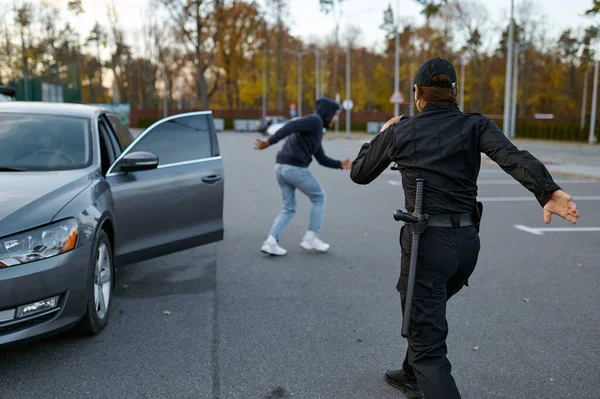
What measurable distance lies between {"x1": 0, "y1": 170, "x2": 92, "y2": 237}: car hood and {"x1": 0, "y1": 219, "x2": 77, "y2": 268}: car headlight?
0.14ft

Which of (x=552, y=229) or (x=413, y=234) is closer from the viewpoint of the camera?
(x=413, y=234)

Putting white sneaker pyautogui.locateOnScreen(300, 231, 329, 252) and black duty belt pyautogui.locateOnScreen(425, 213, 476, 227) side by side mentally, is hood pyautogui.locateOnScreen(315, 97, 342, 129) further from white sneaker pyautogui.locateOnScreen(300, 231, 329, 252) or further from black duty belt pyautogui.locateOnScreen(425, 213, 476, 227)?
black duty belt pyautogui.locateOnScreen(425, 213, 476, 227)

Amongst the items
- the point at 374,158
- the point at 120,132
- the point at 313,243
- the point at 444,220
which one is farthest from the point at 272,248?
the point at 444,220

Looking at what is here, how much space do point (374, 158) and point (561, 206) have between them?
883 millimetres

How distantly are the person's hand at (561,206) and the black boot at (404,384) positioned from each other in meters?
1.29

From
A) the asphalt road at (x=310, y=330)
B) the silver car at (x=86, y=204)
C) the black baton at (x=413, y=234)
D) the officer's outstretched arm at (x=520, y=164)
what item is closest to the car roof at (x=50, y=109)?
the silver car at (x=86, y=204)

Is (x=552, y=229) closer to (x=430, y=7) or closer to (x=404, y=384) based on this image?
(x=404, y=384)

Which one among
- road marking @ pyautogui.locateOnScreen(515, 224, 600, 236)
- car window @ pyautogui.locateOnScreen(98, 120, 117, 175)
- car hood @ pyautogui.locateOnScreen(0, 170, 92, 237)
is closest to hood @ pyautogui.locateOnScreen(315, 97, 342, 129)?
car window @ pyautogui.locateOnScreen(98, 120, 117, 175)

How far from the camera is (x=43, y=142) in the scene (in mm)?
4934

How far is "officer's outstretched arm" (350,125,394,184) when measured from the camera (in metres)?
2.98

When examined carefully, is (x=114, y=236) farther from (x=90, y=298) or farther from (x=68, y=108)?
(x=68, y=108)

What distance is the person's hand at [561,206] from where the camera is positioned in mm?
2576

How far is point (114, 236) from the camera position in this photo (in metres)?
4.80

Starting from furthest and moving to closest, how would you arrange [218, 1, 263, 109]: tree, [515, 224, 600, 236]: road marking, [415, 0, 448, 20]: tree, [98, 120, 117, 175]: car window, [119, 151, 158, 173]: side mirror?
[218, 1, 263, 109]: tree
[415, 0, 448, 20]: tree
[515, 224, 600, 236]: road marking
[98, 120, 117, 175]: car window
[119, 151, 158, 173]: side mirror
